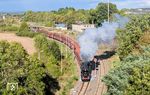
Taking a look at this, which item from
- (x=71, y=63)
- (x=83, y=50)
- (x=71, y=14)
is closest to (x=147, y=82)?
(x=83, y=50)

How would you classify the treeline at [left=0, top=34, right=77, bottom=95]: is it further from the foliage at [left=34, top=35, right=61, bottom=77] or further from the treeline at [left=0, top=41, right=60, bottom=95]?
the foliage at [left=34, top=35, right=61, bottom=77]

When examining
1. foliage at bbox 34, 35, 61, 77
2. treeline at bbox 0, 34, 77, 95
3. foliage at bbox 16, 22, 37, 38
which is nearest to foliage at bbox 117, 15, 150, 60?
treeline at bbox 0, 34, 77, 95

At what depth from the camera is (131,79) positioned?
107 feet

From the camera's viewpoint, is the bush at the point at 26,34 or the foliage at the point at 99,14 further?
the foliage at the point at 99,14

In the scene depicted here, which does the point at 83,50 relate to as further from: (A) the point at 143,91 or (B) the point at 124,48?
(A) the point at 143,91

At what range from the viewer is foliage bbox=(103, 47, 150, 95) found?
31.1 metres

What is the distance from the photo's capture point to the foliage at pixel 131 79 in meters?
31.1

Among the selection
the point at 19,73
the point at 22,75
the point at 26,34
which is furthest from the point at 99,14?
the point at 19,73

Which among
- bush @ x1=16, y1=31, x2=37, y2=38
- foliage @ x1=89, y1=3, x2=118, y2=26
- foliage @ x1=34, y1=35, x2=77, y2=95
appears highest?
foliage @ x1=89, y1=3, x2=118, y2=26

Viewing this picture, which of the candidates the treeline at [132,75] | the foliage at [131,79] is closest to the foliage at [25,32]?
the treeline at [132,75]

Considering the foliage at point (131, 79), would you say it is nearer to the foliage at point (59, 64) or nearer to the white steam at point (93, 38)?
the foliage at point (59, 64)

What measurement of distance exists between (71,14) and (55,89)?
414ft

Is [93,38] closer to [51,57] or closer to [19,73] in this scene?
[51,57]

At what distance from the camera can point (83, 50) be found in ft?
195
